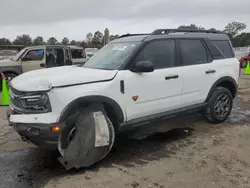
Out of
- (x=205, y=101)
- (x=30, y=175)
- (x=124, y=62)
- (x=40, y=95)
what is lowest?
(x=30, y=175)

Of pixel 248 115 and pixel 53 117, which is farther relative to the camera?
pixel 248 115

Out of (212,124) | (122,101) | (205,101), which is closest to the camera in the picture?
(122,101)

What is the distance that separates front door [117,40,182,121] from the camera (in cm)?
415

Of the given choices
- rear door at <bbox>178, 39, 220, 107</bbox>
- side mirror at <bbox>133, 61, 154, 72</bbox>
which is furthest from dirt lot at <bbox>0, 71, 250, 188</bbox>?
side mirror at <bbox>133, 61, 154, 72</bbox>

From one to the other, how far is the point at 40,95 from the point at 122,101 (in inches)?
47.2

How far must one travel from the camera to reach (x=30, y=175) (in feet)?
11.9

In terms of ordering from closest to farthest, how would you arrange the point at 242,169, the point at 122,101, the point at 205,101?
the point at 242,169 → the point at 122,101 → the point at 205,101

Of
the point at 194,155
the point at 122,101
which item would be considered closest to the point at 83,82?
the point at 122,101

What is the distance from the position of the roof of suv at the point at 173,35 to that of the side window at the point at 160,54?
132mm

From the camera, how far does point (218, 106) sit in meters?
5.70

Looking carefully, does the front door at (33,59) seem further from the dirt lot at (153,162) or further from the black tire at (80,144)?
the black tire at (80,144)

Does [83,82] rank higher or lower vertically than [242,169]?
higher

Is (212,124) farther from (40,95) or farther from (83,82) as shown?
(40,95)

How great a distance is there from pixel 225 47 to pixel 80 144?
383 centimetres
